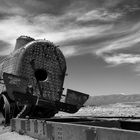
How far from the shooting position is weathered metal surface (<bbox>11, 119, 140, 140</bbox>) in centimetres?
379

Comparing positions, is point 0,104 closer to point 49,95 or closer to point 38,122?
point 49,95

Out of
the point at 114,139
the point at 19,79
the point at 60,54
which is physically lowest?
the point at 114,139

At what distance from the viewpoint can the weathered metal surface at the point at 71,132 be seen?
12.5ft

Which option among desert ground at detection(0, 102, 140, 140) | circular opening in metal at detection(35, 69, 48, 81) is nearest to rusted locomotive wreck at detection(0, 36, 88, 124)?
circular opening in metal at detection(35, 69, 48, 81)

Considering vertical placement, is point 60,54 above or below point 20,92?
above

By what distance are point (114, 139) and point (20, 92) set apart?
682cm

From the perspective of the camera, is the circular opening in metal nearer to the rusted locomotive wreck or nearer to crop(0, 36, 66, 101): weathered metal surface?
the rusted locomotive wreck

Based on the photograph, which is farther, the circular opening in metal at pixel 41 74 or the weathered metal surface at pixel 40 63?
the circular opening in metal at pixel 41 74

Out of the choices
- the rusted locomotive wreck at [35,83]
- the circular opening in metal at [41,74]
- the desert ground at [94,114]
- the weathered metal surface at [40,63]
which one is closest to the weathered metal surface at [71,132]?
the desert ground at [94,114]

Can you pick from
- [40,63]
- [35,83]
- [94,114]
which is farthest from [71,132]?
[94,114]

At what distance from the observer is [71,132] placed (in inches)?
195

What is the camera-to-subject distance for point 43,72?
12.2 metres

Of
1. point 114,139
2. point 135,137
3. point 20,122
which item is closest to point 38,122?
point 20,122

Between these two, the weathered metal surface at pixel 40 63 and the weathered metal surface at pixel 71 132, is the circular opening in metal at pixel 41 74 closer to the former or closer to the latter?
the weathered metal surface at pixel 40 63
